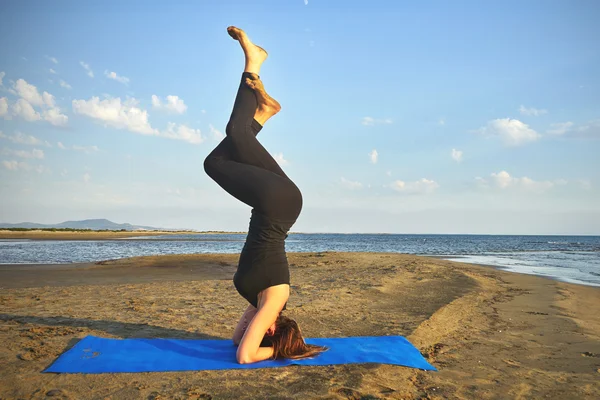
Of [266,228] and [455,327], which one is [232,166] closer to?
[266,228]

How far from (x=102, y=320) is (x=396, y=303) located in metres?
4.96

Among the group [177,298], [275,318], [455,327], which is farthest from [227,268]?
[275,318]

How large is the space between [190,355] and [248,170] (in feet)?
6.36

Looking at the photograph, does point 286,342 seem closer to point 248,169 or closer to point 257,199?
point 257,199

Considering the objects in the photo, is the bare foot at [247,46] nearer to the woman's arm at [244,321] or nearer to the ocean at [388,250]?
the woman's arm at [244,321]

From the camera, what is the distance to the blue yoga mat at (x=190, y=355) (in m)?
3.65

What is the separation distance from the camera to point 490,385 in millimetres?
3451

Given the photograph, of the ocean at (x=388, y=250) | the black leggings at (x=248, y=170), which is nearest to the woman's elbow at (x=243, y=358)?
the black leggings at (x=248, y=170)

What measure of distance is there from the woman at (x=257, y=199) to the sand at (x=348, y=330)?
33 cm

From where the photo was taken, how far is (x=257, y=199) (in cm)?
367

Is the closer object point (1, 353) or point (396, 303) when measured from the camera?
point (1, 353)

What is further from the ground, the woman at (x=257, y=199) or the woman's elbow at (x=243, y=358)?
the woman at (x=257, y=199)

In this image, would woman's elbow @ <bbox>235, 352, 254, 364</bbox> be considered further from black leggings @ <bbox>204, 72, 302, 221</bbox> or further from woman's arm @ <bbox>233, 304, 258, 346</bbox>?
black leggings @ <bbox>204, 72, 302, 221</bbox>

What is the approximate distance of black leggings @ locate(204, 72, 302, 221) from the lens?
3662 millimetres
